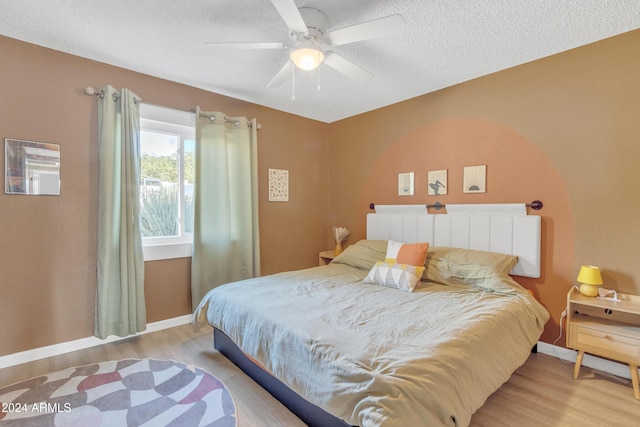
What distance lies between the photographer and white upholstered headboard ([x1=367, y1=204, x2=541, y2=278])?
2555mm

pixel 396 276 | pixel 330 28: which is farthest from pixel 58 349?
pixel 330 28

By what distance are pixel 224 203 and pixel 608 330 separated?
136 inches

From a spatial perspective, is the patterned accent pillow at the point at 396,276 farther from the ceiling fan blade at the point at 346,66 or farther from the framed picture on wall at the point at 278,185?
the framed picture on wall at the point at 278,185

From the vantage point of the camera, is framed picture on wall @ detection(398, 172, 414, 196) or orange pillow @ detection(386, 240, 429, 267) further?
framed picture on wall @ detection(398, 172, 414, 196)

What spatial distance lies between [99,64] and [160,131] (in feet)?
2.37

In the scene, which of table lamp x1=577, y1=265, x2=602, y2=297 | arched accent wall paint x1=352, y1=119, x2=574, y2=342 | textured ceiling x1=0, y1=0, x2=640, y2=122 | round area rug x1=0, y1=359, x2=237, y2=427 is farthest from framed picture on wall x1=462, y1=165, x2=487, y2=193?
round area rug x1=0, y1=359, x2=237, y2=427

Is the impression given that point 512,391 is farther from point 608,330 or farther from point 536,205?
point 536,205

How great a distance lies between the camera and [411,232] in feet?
11.1

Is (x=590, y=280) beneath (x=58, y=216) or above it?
beneath

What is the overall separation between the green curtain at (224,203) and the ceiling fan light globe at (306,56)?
1623 millimetres

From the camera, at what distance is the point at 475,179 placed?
A: 296 cm

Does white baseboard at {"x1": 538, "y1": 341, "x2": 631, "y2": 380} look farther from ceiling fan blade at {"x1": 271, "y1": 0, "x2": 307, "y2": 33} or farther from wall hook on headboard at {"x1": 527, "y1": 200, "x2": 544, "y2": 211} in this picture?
ceiling fan blade at {"x1": 271, "y1": 0, "x2": 307, "y2": 33}

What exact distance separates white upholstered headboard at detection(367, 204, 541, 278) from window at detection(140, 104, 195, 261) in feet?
7.53

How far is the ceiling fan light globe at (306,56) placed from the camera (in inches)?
75.0
